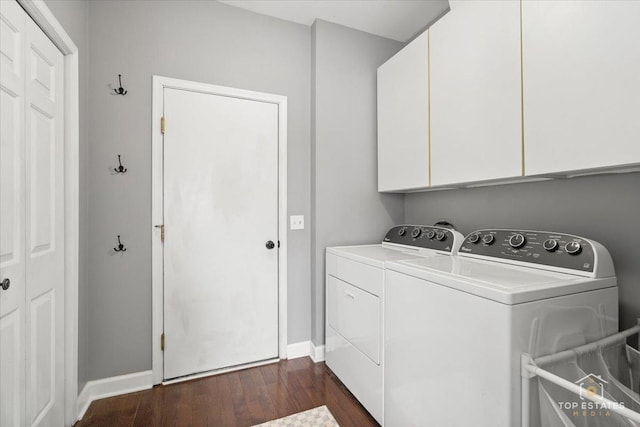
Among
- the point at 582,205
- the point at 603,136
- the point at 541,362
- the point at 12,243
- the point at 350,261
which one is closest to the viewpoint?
the point at 541,362

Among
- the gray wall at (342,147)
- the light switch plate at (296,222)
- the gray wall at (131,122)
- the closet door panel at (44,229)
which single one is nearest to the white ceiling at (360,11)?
the gray wall at (342,147)

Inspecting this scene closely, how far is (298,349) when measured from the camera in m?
2.33

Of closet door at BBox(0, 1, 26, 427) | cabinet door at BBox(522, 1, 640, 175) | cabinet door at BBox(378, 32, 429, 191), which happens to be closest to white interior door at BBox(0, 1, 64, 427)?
closet door at BBox(0, 1, 26, 427)

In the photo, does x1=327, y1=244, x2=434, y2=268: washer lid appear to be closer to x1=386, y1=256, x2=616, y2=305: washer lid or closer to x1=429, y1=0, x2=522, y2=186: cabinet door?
x1=386, y1=256, x2=616, y2=305: washer lid

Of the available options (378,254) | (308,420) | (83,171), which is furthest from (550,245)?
(83,171)

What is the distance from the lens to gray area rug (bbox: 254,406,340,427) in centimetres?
158

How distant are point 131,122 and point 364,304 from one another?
1.88m

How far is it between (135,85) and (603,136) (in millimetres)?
2454

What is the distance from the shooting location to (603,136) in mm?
1039

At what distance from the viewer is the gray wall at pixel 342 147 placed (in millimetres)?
2281

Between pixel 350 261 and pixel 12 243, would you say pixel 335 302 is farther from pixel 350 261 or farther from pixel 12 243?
pixel 12 243

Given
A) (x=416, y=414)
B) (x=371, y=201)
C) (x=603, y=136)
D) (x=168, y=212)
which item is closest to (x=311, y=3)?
(x=371, y=201)

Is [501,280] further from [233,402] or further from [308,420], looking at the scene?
[233,402]

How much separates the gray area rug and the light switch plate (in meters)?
1.24
